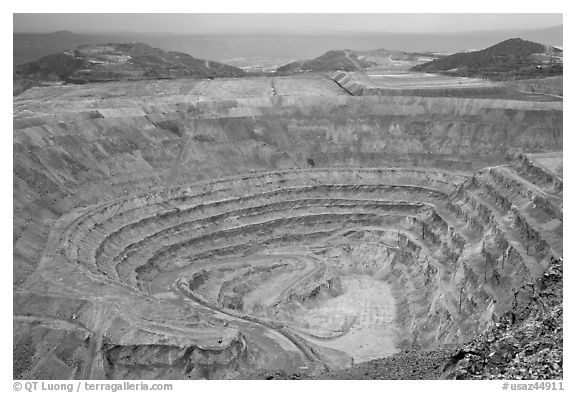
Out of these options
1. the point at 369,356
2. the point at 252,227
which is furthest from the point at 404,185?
the point at 369,356

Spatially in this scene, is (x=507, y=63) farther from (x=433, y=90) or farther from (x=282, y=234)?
(x=282, y=234)

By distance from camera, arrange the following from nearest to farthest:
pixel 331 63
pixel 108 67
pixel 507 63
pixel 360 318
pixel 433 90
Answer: pixel 360 318, pixel 433 90, pixel 507 63, pixel 108 67, pixel 331 63

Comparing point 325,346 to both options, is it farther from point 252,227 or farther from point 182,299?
point 252,227

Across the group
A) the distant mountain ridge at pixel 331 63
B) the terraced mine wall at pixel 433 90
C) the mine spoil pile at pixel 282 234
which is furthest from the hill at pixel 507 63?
the mine spoil pile at pixel 282 234

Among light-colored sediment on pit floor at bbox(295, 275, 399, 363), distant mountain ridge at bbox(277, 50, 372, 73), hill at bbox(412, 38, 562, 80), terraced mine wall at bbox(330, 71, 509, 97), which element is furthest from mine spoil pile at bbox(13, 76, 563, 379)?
distant mountain ridge at bbox(277, 50, 372, 73)

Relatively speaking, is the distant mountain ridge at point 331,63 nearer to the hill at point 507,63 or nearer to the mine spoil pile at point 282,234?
the hill at point 507,63

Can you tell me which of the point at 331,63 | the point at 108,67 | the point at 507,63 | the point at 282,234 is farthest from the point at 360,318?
the point at 331,63
